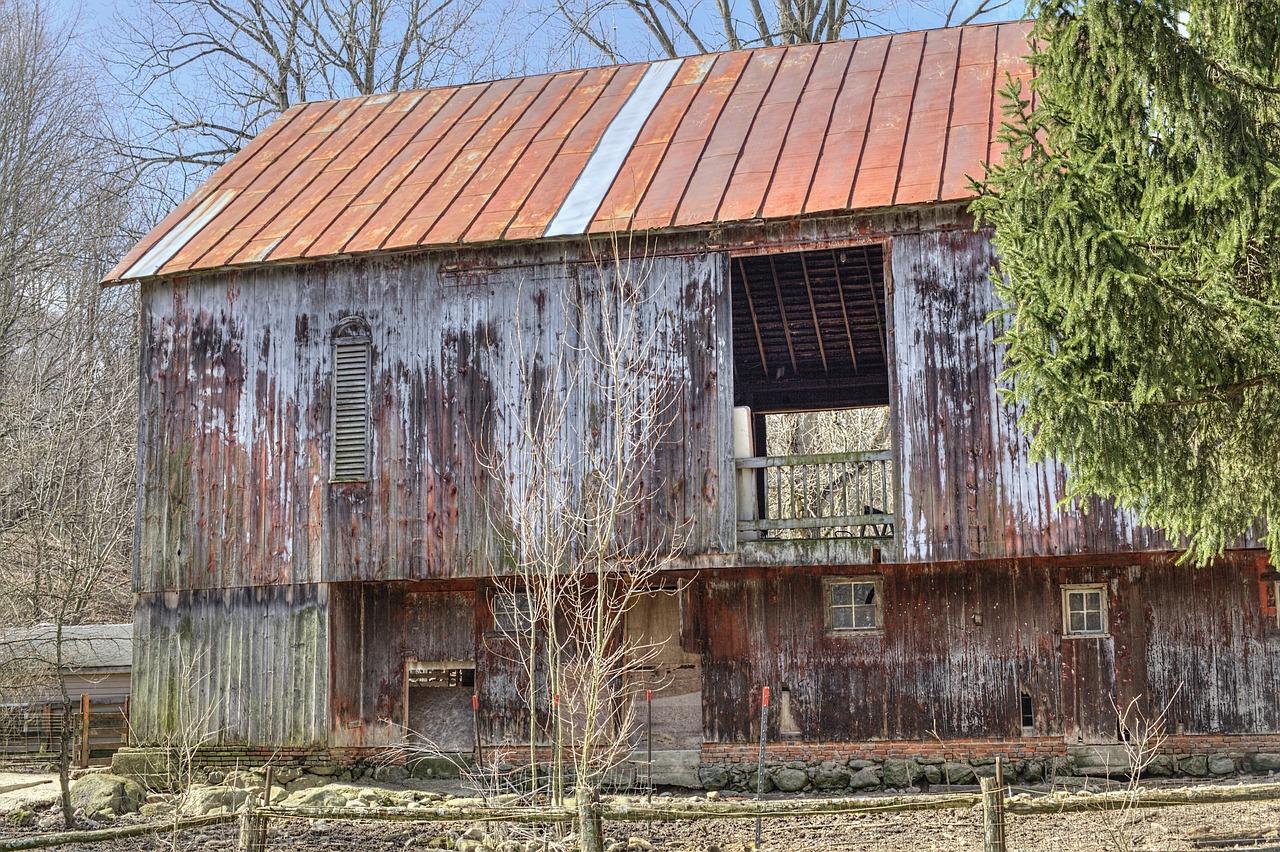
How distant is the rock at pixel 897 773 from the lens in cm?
1647

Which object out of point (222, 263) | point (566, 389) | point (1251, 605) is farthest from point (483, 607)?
point (1251, 605)

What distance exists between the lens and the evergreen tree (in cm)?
950

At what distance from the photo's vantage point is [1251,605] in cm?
1623

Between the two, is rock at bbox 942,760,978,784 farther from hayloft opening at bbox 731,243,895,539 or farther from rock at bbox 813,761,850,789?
hayloft opening at bbox 731,243,895,539

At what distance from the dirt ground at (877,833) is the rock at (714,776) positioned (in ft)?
10.2

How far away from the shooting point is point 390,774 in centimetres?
1752

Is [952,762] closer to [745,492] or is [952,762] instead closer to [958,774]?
[958,774]

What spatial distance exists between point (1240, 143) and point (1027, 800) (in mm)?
4763

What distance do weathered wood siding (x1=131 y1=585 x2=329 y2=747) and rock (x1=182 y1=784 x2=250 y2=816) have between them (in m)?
A: 2.22

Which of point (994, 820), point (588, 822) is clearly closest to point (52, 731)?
point (588, 822)

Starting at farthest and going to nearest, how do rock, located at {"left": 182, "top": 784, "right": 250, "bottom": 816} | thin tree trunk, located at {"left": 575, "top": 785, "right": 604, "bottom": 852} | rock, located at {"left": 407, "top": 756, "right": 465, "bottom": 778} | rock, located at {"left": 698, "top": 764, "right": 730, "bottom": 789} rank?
rock, located at {"left": 407, "top": 756, "right": 465, "bottom": 778} → rock, located at {"left": 698, "top": 764, "right": 730, "bottom": 789} → rock, located at {"left": 182, "top": 784, "right": 250, "bottom": 816} → thin tree trunk, located at {"left": 575, "top": 785, "right": 604, "bottom": 852}

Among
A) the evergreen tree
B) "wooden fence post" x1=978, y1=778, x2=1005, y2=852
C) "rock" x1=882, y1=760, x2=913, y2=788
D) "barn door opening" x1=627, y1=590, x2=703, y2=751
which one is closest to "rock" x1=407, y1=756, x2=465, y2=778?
"barn door opening" x1=627, y1=590, x2=703, y2=751

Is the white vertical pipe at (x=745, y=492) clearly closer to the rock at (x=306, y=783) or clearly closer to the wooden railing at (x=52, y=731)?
the rock at (x=306, y=783)

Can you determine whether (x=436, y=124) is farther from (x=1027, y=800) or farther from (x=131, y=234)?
(x=131, y=234)
